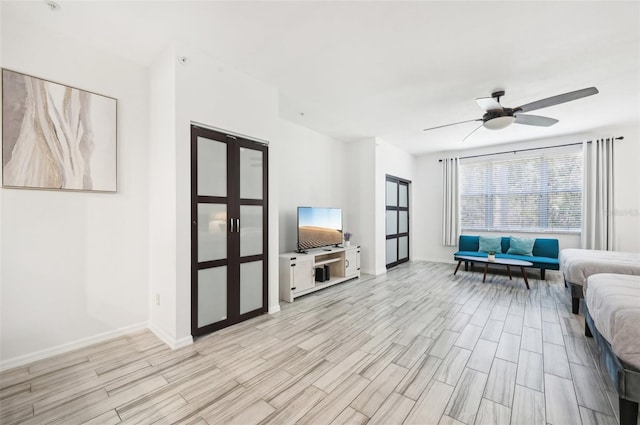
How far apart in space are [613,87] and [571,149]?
2.48 metres

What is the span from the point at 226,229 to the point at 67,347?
66.4 inches

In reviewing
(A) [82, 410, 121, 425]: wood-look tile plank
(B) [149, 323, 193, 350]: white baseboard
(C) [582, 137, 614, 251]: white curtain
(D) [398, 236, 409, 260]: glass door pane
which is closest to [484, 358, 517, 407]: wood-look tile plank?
(A) [82, 410, 121, 425]: wood-look tile plank

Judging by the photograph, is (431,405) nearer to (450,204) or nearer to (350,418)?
(350,418)

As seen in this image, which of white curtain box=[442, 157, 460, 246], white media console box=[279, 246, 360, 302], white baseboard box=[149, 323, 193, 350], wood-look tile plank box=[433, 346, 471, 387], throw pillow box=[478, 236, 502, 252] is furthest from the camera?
white curtain box=[442, 157, 460, 246]

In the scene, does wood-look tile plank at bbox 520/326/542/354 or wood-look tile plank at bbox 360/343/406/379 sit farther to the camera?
wood-look tile plank at bbox 520/326/542/354

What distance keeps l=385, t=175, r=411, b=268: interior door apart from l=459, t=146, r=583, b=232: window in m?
1.35

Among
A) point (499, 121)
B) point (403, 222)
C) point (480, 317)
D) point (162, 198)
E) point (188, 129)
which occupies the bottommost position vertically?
point (480, 317)

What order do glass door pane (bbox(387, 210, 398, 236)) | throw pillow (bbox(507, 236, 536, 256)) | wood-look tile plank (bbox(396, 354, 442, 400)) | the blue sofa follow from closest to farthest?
1. wood-look tile plank (bbox(396, 354, 442, 400))
2. the blue sofa
3. throw pillow (bbox(507, 236, 536, 256))
4. glass door pane (bbox(387, 210, 398, 236))

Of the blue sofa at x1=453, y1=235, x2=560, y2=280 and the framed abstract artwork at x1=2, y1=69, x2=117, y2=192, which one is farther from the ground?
the framed abstract artwork at x1=2, y1=69, x2=117, y2=192

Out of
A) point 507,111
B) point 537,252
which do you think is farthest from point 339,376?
point 537,252

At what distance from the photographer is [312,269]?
13.1 ft

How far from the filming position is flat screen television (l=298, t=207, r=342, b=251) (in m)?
4.14

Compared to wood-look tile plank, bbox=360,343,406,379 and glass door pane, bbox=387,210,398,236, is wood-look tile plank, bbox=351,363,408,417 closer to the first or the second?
wood-look tile plank, bbox=360,343,406,379

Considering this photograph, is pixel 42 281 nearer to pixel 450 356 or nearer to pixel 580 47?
pixel 450 356
